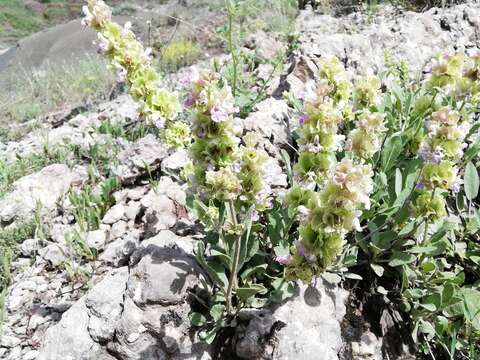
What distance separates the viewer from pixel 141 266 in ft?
9.04

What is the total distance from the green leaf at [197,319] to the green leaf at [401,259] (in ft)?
4.28

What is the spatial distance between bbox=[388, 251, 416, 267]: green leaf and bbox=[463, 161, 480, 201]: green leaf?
82 cm

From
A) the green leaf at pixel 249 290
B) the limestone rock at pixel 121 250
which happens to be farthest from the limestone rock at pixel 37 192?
the green leaf at pixel 249 290

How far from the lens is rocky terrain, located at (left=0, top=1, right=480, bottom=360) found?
2.62 metres

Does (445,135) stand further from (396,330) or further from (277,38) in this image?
(277,38)

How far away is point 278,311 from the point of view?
2.67 m

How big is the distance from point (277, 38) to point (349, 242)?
19.6ft

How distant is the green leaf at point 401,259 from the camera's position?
2.85 metres

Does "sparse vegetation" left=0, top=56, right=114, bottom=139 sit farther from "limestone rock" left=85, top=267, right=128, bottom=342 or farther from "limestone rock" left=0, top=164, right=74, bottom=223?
"limestone rock" left=85, top=267, right=128, bottom=342

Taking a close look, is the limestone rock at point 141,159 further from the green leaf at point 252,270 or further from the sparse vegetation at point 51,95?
the sparse vegetation at point 51,95

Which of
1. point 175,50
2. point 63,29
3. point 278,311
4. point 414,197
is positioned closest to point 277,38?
point 175,50

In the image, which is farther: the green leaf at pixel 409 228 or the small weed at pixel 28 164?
the small weed at pixel 28 164

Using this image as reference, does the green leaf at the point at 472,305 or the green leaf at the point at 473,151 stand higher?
the green leaf at the point at 473,151

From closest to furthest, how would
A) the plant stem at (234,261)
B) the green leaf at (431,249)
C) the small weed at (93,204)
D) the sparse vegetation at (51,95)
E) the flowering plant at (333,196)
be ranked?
the flowering plant at (333,196) < the plant stem at (234,261) < the green leaf at (431,249) < the small weed at (93,204) < the sparse vegetation at (51,95)
